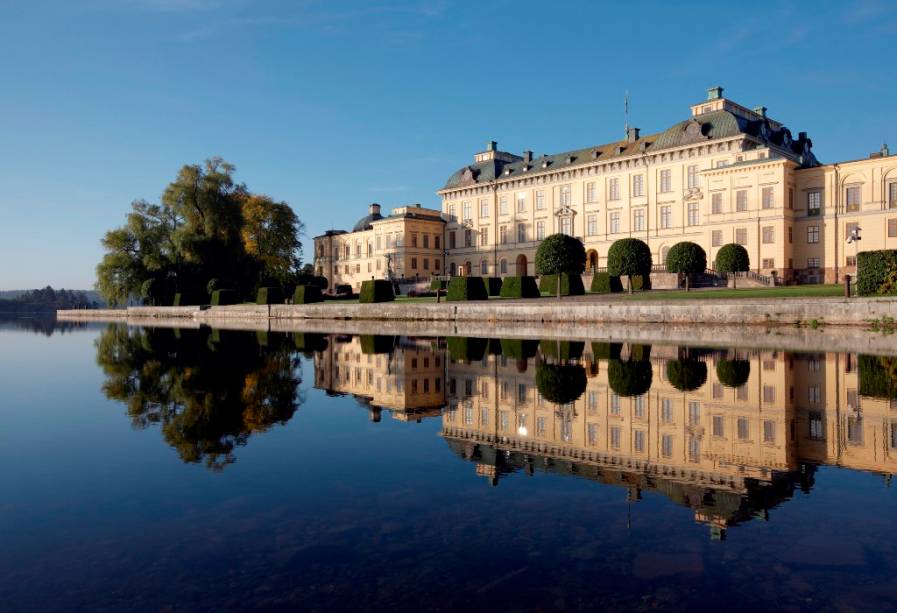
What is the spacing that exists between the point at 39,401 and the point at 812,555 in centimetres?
1217

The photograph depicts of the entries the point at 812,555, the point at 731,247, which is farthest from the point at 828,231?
the point at 812,555

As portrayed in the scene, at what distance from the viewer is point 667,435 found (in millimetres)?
7305

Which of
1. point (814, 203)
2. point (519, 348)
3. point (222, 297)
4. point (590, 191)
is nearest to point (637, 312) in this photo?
point (519, 348)

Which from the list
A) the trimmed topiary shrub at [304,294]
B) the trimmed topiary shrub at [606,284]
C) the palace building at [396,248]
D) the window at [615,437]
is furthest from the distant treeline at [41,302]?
the window at [615,437]

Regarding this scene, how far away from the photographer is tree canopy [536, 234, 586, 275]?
127 ft

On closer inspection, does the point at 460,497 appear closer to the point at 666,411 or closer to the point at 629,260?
the point at 666,411

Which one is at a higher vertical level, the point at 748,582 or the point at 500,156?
the point at 500,156

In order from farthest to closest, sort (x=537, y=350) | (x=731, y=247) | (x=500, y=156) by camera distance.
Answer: (x=500, y=156)
(x=731, y=247)
(x=537, y=350)

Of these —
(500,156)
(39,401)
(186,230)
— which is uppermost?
(500,156)

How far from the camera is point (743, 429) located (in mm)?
7555

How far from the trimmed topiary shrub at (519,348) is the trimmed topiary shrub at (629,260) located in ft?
56.3

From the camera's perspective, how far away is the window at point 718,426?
7.45 metres

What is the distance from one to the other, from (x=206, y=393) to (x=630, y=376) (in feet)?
25.7

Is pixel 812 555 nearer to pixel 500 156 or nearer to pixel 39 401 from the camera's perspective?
pixel 39 401
